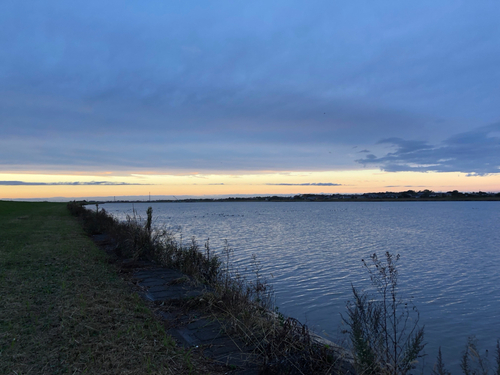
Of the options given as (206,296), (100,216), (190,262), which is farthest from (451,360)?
(100,216)

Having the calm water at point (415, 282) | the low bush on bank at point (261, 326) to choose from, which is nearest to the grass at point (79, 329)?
the low bush on bank at point (261, 326)

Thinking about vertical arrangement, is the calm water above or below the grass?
below

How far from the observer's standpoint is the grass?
4152mm

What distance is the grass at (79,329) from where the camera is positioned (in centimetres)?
415

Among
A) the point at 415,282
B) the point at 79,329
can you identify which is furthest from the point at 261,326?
the point at 415,282

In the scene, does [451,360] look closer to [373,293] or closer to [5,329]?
[373,293]

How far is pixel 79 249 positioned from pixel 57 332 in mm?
9208

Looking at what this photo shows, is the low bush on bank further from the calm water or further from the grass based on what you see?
the calm water

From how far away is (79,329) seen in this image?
517 centimetres

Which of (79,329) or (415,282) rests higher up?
(79,329)

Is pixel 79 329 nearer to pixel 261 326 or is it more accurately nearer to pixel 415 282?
pixel 261 326

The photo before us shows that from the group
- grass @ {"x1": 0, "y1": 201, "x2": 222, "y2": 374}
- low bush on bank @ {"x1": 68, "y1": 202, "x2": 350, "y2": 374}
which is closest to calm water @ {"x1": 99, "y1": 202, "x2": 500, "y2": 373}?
low bush on bank @ {"x1": 68, "y1": 202, "x2": 350, "y2": 374}

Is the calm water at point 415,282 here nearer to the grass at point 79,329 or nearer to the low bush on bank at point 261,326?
the low bush on bank at point 261,326

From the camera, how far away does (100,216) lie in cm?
2531
